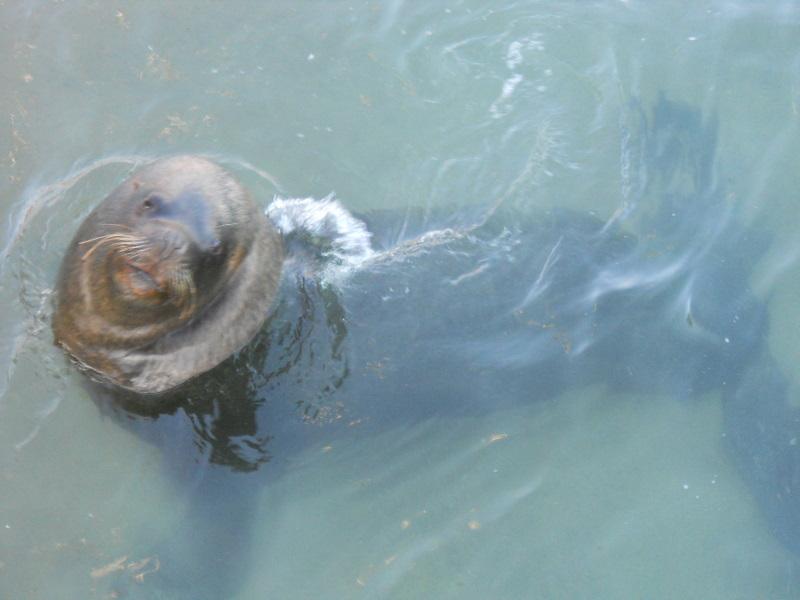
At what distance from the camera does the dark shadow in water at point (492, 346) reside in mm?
4781

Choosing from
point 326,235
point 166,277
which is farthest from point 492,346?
point 166,277

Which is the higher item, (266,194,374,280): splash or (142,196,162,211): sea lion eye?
(142,196,162,211): sea lion eye

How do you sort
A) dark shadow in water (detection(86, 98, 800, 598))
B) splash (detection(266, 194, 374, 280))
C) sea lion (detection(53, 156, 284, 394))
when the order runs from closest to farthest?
1. sea lion (detection(53, 156, 284, 394))
2. dark shadow in water (detection(86, 98, 800, 598))
3. splash (detection(266, 194, 374, 280))

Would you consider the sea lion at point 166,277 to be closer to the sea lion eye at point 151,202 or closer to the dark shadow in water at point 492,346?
the sea lion eye at point 151,202

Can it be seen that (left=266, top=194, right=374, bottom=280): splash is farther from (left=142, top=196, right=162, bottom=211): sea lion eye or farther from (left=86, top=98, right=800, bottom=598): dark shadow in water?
(left=142, top=196, right=162, bottom=211): sea lion eye

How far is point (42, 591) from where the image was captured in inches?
177

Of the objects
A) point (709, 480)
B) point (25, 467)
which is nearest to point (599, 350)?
point (709, 480)

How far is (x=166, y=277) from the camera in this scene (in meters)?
3.83

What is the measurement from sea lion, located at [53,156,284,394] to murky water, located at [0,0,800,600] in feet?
0.94

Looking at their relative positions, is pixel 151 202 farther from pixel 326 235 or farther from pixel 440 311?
pixel 440 311

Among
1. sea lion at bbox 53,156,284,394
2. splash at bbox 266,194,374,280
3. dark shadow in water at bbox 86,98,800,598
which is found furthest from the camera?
splash at bbox 266,194,374,280

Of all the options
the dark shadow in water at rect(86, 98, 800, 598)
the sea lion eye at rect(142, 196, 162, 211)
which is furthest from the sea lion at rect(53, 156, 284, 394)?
the dark shadow in water at rect(86, 98, 800, 598)

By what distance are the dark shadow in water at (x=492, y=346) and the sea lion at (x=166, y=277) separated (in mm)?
241

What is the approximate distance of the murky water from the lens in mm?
4793
